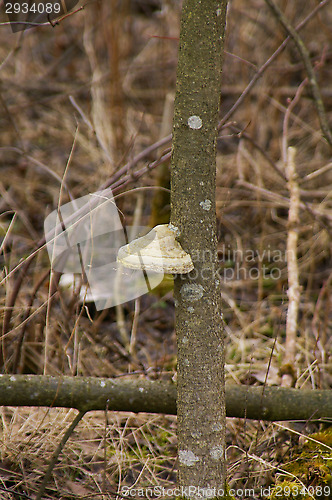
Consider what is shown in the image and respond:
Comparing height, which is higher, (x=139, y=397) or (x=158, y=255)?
(x=158, y=255)

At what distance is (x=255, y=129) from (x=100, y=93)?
6.71 ft

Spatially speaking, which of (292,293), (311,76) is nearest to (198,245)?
(292,293)

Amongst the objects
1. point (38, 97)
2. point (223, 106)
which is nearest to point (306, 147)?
point (223, 106)

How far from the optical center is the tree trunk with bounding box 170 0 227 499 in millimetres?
1508

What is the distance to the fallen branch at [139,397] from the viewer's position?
202cm

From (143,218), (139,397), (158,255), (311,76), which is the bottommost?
(139,397)

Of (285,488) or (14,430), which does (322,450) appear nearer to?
(285,488)

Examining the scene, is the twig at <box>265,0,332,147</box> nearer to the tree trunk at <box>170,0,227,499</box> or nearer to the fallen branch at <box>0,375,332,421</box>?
the tree trunk at <box>170,0,227,499</box>

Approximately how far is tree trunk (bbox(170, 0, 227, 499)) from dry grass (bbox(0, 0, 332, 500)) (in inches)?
13.1

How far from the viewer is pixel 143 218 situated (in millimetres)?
4656

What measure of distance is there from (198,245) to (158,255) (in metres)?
0.20

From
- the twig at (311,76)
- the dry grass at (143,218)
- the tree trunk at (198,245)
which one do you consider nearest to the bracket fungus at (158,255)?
the tree trunk at (198,245)

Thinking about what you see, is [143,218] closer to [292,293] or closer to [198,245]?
[292,293]

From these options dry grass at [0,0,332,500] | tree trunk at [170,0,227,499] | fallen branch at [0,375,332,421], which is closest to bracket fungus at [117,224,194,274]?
tree trunk at [170,0,227,499]
